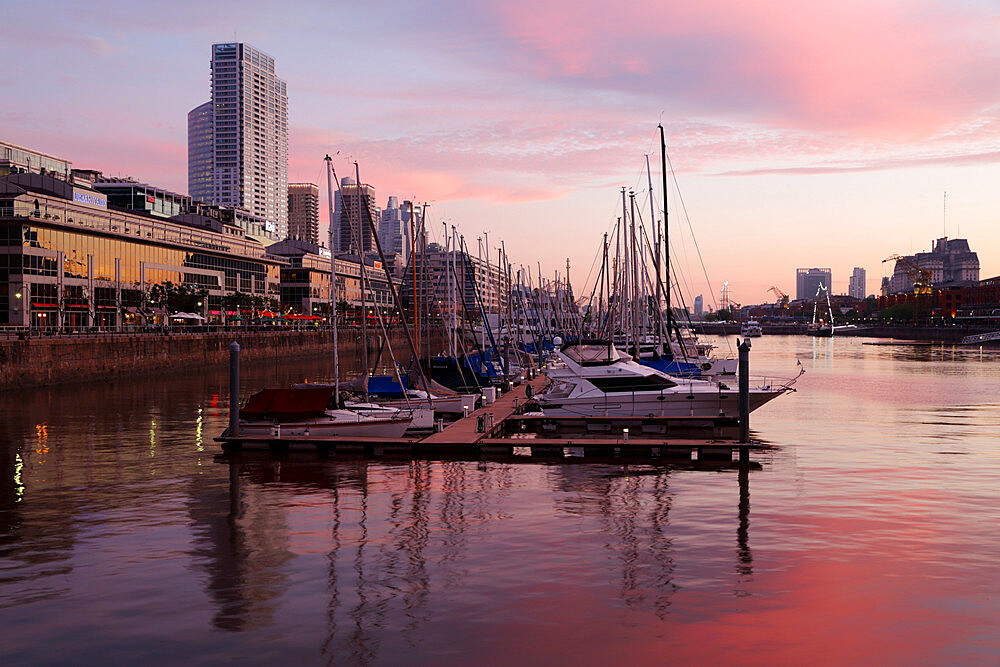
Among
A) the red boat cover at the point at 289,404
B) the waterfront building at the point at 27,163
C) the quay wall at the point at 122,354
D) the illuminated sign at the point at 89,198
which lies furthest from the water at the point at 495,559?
the waterfront building at the point at 27,163

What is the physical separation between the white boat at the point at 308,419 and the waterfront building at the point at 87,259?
224 ft

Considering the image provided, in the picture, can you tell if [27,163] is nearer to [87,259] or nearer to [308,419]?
[87,259]

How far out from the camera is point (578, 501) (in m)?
28.8

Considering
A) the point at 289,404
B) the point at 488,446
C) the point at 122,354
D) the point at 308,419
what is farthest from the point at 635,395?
the point at 122,354

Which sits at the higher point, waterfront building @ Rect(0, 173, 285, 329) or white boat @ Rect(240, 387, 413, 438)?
waterfront building @ Rect(0, 173, 285, 329)

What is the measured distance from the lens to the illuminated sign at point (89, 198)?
125 meters

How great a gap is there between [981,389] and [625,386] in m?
46.4

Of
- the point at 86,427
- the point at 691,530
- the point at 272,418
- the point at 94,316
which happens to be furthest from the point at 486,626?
the point at 94,316

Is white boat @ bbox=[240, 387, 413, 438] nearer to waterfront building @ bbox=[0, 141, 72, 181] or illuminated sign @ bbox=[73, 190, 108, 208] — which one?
Answer: illuminated sign @ bbox=[73, 190, 108, 208]

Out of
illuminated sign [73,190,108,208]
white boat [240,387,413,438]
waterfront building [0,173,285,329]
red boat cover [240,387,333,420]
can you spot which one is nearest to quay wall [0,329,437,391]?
waterfront building [0,173,285,329]

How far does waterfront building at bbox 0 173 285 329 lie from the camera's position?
108m

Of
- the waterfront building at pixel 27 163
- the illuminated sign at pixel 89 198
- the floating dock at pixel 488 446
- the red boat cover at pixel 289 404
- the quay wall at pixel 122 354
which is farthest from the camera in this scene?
the waterfront building at pixel 27 163

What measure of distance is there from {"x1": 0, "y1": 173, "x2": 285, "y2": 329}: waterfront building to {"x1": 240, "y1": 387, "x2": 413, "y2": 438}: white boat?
68253 mm

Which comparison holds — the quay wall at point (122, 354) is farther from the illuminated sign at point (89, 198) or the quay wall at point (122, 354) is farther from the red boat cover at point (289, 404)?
the illuminated sign at point (89, 198)
